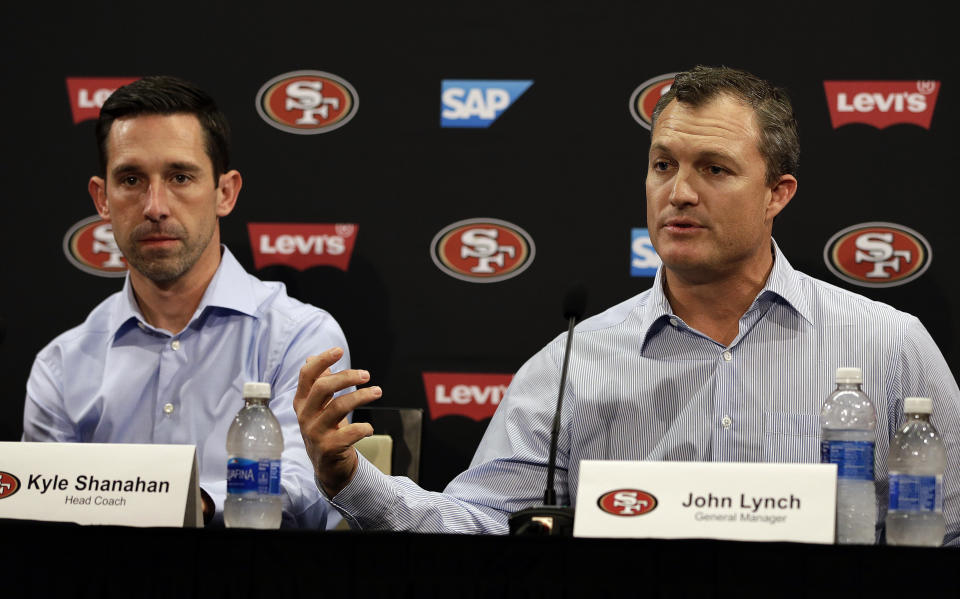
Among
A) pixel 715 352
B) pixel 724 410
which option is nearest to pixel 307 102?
pixel 715 352

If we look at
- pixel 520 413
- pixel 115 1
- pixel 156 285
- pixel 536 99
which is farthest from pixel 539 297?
pixel 115 1

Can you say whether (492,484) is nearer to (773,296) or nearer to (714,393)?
(714,393)

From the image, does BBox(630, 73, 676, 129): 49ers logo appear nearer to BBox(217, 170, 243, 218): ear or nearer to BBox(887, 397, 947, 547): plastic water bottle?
BBox(217, 170, 243, 218): ear

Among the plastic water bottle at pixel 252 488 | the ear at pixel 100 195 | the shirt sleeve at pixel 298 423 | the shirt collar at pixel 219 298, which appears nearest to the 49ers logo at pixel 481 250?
the shirt sleeve at pixel 298 423

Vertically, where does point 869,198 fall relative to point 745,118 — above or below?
below

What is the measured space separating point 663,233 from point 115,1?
2.12 meters

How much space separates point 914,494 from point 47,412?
7.59ft

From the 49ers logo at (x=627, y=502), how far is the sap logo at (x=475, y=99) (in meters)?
1.93

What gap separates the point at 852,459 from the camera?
1792 millimetres

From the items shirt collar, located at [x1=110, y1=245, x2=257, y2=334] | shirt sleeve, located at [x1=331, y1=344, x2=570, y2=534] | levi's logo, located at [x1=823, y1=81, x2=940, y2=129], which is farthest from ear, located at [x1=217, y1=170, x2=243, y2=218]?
levi's logo, located at [x1=823, y1=81, x2=940, y2=129]

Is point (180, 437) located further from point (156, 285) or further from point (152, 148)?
point (152, 148)

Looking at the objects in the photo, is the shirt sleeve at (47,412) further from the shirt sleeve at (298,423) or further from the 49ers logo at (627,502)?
the 49ers logo at (627,502)

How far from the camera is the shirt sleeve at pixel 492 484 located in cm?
204

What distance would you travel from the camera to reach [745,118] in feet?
8.25
